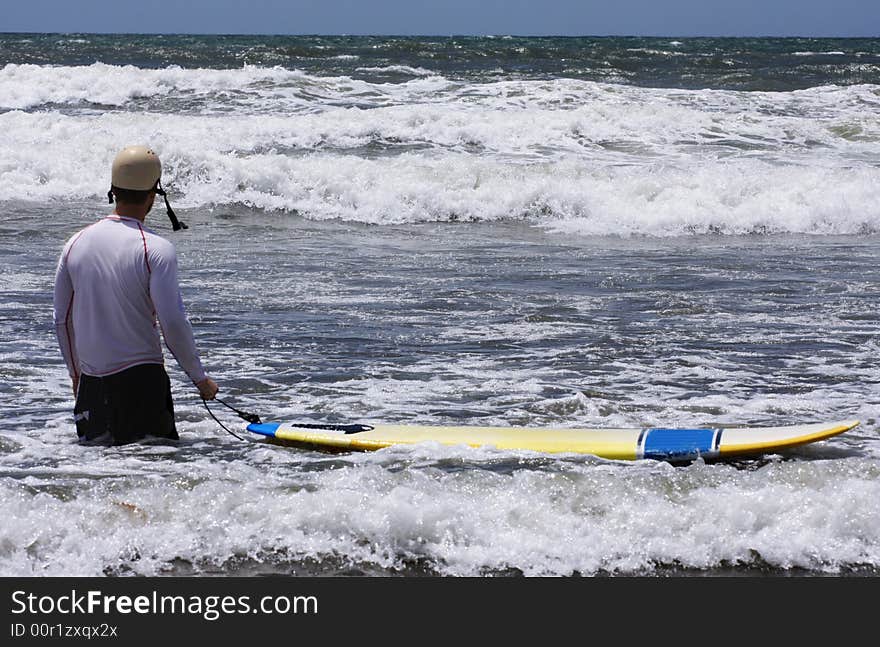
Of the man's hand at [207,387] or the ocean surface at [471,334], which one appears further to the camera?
the man's hand at [207,387]

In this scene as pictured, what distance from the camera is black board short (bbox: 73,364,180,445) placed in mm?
4586

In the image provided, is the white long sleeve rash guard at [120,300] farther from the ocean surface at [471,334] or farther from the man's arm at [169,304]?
the ocean surface at [471,334]

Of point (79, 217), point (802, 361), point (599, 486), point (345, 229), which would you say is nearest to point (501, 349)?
point (802, 361)

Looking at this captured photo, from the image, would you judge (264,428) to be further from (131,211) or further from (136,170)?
(136,170)

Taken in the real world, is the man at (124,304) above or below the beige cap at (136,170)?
below

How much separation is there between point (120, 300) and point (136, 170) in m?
0.50

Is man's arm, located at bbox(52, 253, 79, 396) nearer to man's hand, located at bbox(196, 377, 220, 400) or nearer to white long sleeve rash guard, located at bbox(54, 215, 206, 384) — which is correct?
white long sleeve rash guard, located at bbox(54, 215, 206, 384)

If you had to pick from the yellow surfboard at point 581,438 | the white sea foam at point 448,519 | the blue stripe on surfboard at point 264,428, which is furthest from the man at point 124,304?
the yellow surfboard at point 581,438

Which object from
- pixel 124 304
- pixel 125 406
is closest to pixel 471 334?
pixel 125 406

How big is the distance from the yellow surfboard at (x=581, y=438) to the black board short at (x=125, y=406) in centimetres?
63

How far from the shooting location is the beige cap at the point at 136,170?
422 centimetres

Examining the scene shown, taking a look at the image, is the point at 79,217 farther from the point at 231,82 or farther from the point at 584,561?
the point at 231,82

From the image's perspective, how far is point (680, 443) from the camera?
16.6 feet

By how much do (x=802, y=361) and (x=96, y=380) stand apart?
4323 mm
